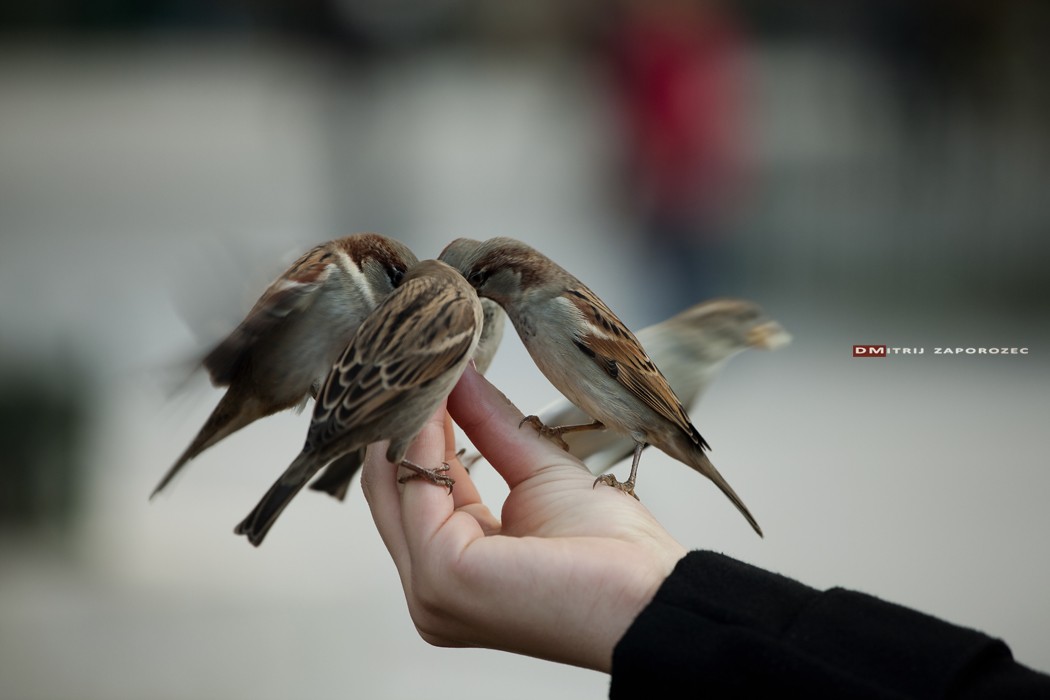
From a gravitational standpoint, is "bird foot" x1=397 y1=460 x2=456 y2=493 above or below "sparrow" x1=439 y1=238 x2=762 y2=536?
below

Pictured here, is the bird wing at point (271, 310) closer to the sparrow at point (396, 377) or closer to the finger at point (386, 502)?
the sparrow at point (396, 377)

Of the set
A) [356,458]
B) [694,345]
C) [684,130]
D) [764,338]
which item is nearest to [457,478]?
[356,458]

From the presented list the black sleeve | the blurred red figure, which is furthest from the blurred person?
the blurred red figure

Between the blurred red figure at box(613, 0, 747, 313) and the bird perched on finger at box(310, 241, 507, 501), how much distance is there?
92 cm

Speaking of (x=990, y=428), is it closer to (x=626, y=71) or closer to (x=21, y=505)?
(x=626, y=71)

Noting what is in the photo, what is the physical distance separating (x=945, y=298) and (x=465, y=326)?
4.82 feet

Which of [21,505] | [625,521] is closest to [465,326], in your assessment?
[625,521]

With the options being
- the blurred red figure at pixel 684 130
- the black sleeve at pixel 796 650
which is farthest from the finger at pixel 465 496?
the blurred red figure at pixel 684 130

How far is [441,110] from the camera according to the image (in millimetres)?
2264

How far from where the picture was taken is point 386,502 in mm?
969

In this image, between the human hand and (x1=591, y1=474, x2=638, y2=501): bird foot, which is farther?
(x1=591, y1=474, x2=638, y2=501): bird foot

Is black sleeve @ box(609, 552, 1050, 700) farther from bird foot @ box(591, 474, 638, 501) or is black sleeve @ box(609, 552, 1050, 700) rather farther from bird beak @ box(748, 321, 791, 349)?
bird beak @ box(748, 321, 791, 349)

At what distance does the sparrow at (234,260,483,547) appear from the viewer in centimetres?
87

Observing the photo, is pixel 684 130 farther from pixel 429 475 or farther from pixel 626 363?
pixel 429 475
